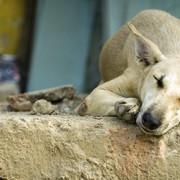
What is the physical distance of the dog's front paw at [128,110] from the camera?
16.1 feet

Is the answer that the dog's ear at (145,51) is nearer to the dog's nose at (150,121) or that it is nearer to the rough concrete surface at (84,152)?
the rough concrete surface at (84,152)

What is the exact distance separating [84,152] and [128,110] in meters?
0.47

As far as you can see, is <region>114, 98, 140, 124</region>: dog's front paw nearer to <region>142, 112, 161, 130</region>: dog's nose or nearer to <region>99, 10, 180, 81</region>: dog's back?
<region>142, 112, 161, 130</region>: dog's nose

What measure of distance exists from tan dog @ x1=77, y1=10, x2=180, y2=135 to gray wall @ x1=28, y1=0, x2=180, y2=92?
3854 mm

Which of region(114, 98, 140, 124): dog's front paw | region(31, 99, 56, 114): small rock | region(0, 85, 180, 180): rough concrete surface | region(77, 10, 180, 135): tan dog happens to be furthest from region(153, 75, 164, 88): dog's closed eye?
region(31, 99, 56, 114): small rock

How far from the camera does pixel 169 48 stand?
18.9 ft

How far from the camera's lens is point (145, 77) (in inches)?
211

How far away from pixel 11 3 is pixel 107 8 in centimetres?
218

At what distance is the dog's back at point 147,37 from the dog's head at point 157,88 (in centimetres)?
29

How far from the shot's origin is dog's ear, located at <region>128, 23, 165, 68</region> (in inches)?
211

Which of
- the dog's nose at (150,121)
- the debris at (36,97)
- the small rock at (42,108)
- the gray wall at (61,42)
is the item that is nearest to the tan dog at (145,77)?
the dog's nose at (150,121)

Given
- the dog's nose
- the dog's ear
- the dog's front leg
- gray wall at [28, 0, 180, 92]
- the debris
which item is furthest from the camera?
gray wall at [28, 0, 180, 92]

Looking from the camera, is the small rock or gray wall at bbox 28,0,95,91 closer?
the small rock

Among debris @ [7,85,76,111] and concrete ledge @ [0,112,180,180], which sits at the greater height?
concrete ledge @ [0,112,180,180]
